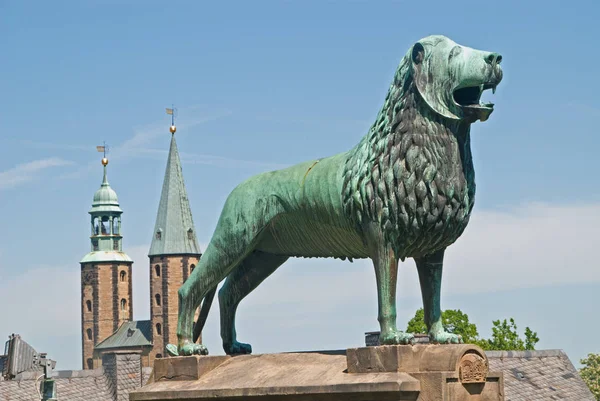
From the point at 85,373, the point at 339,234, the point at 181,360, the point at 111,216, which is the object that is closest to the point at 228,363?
the point at 181,360

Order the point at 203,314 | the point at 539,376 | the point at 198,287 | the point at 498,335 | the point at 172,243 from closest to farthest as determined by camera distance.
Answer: the point at 198,287
the point at 203,314
the point at 539,376
the point at 498,335
the point at 172,243

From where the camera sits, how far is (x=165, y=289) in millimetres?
140125

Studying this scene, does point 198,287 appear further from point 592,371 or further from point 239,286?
point 592,371

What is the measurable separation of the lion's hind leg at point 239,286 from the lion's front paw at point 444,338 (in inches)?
72.2

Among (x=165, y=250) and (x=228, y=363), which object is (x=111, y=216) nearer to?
(x=165, y=250)

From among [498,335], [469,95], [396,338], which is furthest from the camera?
[498,335]

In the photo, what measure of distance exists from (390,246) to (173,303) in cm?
12652

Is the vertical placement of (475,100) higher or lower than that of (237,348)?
higher

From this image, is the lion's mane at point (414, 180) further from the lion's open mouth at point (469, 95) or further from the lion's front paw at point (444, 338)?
the lion's front paw at point (444, 338)

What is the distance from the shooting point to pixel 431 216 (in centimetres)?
1194

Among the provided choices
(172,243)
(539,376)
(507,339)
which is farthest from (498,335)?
(172,243)

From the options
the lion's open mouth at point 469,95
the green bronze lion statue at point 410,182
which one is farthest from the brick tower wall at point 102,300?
the lion's open mouth at point 469,95

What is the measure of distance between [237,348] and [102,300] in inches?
5211

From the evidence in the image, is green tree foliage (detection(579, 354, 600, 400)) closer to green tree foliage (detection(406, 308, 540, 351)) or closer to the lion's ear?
green tree foliage (detection(406, 308, 540, 351))
